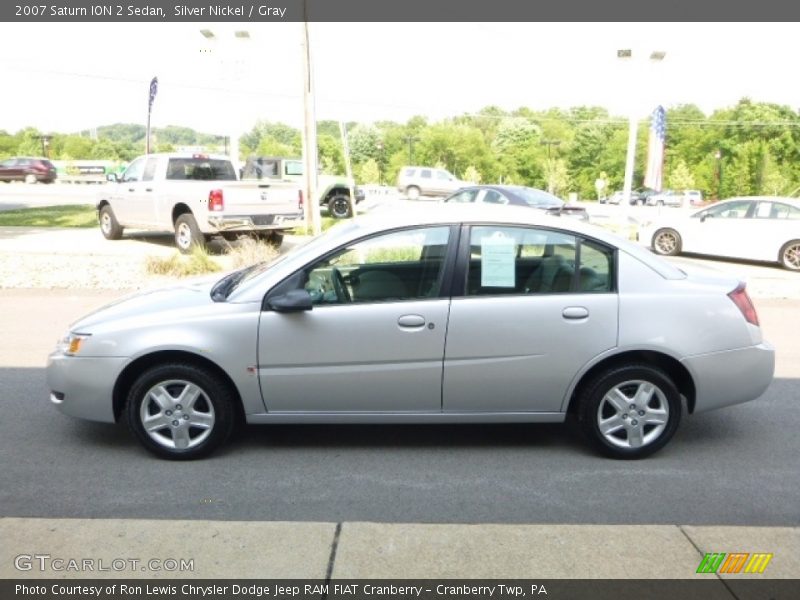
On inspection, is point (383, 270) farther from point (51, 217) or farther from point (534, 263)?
point (51, 217)

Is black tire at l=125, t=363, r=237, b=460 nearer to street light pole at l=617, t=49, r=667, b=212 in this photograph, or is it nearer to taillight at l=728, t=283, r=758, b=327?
taillight at l=728, t=283, r=758, b=327

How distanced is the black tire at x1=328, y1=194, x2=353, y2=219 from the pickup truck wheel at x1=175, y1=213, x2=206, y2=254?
38.9 feet

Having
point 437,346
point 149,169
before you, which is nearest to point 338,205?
point 149,169

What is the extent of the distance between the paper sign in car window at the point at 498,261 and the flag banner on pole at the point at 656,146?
2070cm

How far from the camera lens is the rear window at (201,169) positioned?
Answer: 49.6ft

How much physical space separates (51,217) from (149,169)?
360 inches

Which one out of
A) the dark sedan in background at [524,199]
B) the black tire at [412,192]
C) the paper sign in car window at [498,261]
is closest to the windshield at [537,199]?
the dark sedan in background at [524,199]

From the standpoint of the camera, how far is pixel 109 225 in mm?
16922

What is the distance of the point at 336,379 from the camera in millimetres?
4523

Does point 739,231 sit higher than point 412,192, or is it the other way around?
point 739,231

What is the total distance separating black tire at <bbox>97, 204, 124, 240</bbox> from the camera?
16.8 metres

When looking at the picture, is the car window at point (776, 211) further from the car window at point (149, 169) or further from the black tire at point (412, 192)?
the black tire at point (412, 192)
